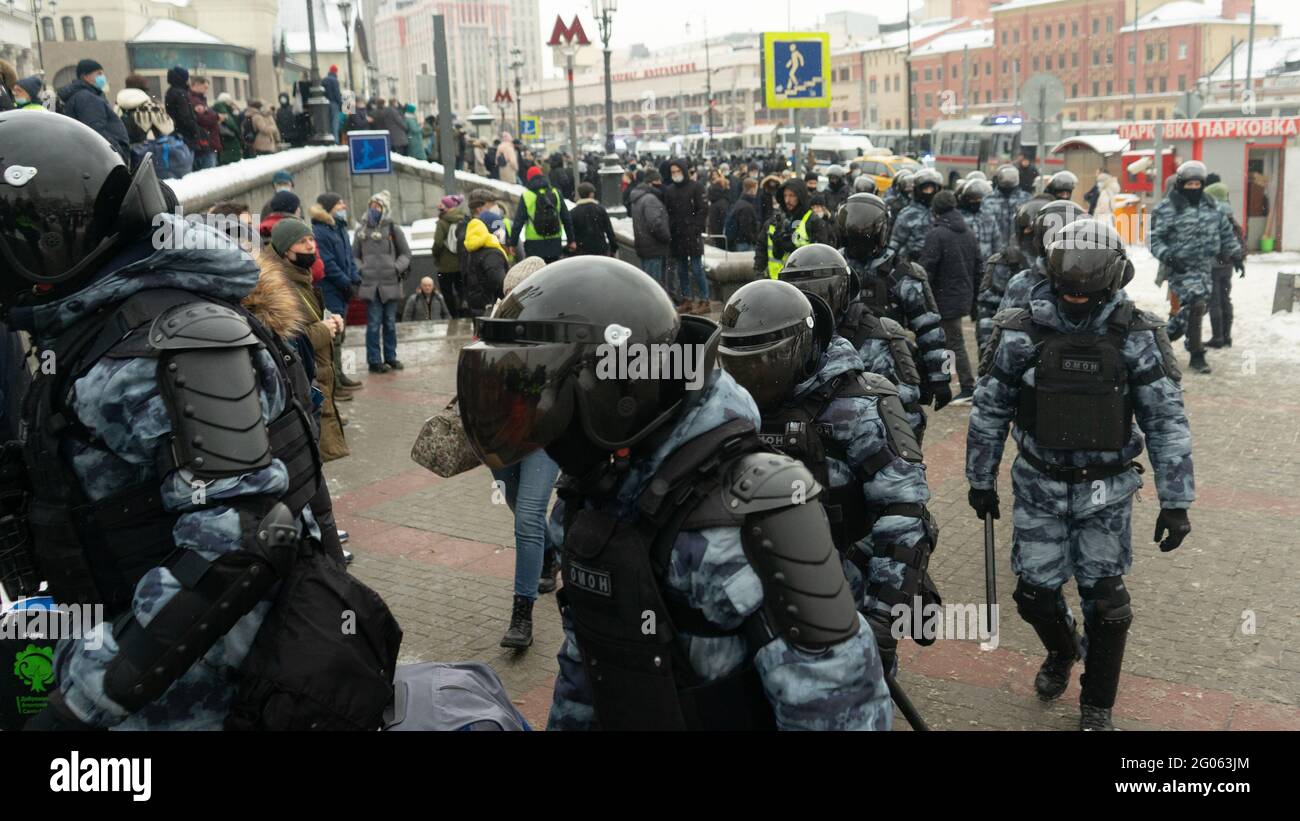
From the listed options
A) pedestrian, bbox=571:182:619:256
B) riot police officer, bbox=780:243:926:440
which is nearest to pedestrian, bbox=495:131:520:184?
pedestrian, bbox=571:182:619:256

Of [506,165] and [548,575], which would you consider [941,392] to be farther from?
[506,165]

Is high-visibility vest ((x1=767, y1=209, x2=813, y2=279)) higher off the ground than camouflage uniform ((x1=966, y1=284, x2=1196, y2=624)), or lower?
higher

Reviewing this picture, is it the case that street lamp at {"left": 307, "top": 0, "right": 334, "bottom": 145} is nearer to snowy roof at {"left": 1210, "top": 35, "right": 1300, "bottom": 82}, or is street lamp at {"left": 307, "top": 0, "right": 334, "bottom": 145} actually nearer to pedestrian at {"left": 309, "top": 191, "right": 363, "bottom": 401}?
pedestrian at {"left": 309, "top": 191, "right": 363, "bottom": 401}

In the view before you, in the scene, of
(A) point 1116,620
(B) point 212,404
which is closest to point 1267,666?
(A) point 1116,620

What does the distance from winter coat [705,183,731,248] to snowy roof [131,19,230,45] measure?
4959cm

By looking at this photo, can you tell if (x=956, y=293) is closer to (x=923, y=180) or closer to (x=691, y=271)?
(x=923, y=180)

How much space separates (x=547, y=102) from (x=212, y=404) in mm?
151651

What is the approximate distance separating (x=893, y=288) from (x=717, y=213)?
1342 centimetres

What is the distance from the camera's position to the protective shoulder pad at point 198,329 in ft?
7.82

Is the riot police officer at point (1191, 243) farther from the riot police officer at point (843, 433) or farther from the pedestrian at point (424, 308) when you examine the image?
the pedestrian at point (424, 308)

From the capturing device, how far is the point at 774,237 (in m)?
12.3

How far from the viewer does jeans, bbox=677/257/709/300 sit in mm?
15795

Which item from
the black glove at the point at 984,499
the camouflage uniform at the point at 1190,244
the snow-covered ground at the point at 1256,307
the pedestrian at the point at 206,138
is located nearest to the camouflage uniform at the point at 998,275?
the camouflage uniform at the point at 1190,244

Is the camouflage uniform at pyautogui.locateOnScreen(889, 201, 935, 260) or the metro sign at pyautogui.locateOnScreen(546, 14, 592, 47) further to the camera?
the metro sign at pyautogui.locateOnScreen(546, 14, 592, 47)
